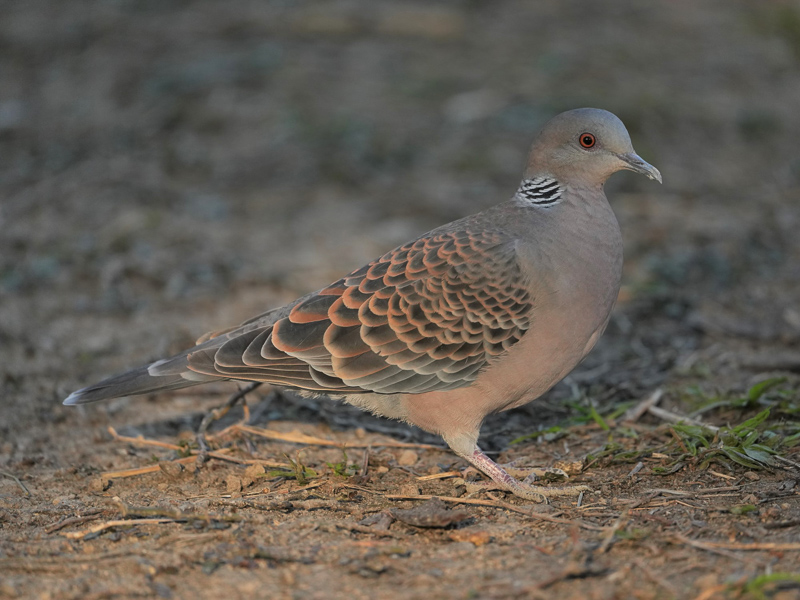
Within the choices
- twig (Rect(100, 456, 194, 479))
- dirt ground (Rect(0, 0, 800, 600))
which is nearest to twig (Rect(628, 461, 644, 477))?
dirt ground (Rect(0, 0, 800, 600))

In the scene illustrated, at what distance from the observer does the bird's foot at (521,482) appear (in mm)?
3742

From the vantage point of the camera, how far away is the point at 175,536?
326 cm

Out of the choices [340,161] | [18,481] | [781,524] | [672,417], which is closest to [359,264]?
[340,161]

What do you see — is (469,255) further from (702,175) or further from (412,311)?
(702,175)

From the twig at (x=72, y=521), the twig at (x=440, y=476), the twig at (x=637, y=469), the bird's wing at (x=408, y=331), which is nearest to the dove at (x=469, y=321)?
the bird's wing at (x=408, y=331)

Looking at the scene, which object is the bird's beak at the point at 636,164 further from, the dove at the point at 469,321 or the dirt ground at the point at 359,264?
the dirt ground at the point at 359,264

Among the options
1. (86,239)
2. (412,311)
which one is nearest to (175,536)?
(412,311)

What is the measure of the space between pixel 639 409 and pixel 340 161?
472 cm

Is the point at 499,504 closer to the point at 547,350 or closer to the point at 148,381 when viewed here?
the point at 547,350

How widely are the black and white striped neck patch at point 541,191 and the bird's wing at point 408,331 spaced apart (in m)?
0.32

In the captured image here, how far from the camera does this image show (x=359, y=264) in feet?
22.5

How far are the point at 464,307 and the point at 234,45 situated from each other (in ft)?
26.3

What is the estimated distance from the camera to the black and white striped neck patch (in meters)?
4.11

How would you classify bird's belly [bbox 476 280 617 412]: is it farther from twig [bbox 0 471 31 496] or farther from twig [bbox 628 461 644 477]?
twig [bbox 0 471 31 496]
